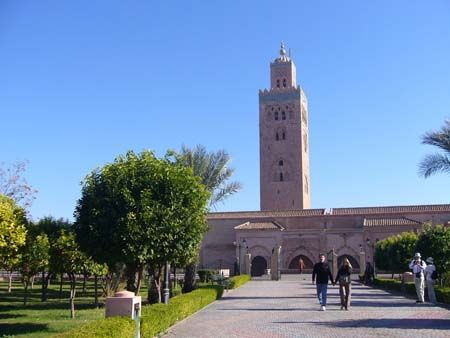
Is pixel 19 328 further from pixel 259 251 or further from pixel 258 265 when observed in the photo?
pixel 259 251

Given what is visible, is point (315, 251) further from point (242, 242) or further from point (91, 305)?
point (91, 305)

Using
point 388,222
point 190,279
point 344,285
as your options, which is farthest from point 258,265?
point 344,285

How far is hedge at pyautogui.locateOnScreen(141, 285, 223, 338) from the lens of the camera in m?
10.5

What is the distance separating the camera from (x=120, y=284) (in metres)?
25.8

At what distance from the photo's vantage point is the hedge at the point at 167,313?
413 inches

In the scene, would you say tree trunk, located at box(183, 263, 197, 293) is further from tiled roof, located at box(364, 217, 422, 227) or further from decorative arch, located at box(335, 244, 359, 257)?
tiled roof, located at box(364, 217, 422, 227)

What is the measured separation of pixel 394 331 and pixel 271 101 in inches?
2315

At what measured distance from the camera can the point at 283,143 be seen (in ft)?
219

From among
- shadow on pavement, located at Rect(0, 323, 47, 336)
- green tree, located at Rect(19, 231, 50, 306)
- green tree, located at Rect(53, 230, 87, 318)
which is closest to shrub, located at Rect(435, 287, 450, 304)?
green tree, located at Rect(53, 230, 87, 318)

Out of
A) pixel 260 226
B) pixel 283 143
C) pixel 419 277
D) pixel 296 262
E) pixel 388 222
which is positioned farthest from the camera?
pixel 283 143

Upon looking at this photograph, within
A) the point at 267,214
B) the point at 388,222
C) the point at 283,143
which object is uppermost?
the point at 283,143

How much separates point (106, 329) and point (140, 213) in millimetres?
5917

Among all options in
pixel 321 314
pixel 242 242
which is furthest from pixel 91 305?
pixel 242 242

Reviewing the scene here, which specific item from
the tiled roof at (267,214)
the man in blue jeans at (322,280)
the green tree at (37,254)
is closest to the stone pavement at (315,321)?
the man in blue jeans at (322,280)
